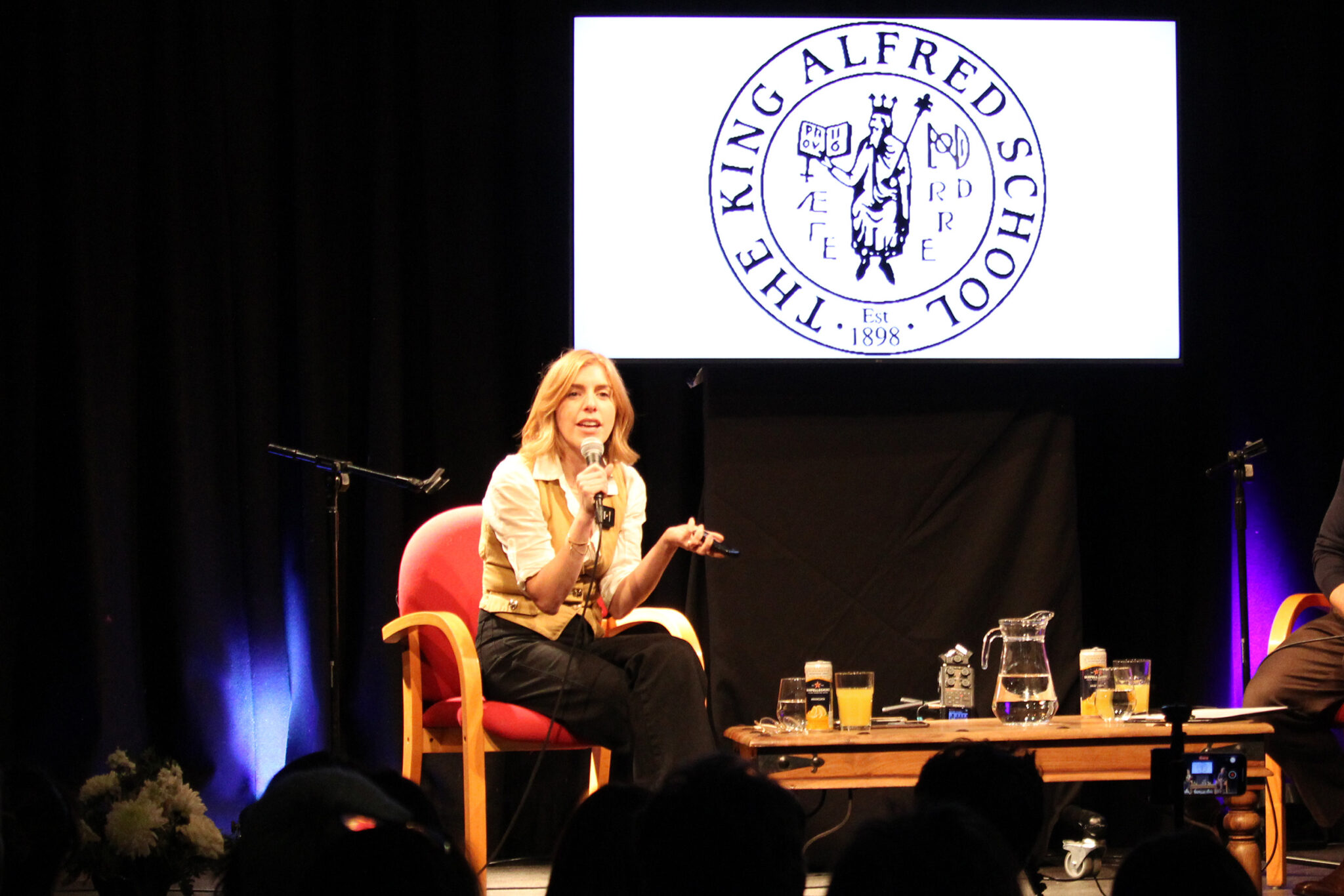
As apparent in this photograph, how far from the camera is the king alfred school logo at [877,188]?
371 cm

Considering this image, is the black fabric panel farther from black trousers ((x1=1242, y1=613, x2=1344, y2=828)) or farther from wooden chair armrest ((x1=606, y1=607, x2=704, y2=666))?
black trousers ((x1=1242, y1=613, x2=1344, y2=828))

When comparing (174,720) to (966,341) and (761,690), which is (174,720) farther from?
(966,341)

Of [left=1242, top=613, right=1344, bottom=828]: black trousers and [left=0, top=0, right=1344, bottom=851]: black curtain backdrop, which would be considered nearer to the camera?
[left=1242, top=613, right=1344, bottom=828]: black trousers

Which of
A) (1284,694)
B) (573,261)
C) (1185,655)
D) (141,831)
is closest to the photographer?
(141,831)

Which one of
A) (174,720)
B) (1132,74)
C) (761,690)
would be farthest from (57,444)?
(1132,74)

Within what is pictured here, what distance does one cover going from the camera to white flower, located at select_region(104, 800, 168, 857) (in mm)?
1963

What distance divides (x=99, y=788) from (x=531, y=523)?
1.24 metres

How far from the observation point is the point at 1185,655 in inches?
160

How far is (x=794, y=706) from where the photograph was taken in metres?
3.05

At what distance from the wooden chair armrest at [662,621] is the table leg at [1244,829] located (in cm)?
123

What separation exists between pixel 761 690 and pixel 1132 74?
2029 millimetres

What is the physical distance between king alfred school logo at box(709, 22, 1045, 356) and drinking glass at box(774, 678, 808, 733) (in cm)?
108

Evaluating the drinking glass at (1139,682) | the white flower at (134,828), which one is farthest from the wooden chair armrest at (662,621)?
the white flower at (134,828)

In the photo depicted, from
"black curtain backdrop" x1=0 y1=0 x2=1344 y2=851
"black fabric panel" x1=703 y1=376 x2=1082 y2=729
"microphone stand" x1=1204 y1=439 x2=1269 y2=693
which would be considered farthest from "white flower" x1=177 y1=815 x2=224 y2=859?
"microphone stand" x1=1204 y1=439 x2=1269 y2=693
